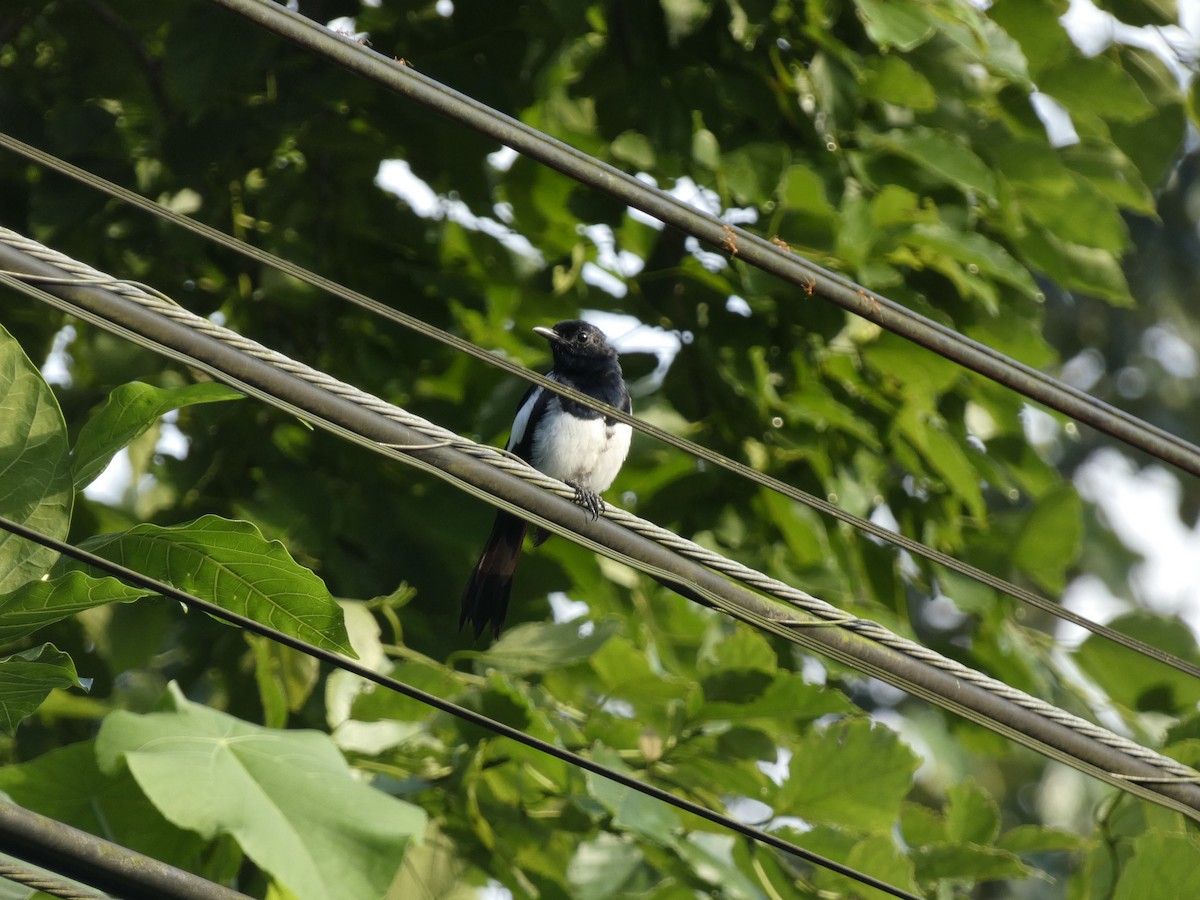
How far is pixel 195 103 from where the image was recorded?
11.2 feet

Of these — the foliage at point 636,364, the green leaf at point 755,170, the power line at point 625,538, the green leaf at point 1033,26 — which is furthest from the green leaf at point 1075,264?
the power line at point 625,538

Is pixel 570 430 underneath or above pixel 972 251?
underneath

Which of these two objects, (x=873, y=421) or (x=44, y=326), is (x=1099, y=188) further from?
(x=44, y=326)

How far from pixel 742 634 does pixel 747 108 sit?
1410 mm

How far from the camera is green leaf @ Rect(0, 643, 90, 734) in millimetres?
1993

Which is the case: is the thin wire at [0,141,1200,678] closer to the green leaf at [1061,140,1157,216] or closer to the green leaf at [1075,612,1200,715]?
the green leaf at [1075,612,1200,715]

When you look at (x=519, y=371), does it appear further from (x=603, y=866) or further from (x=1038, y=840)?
(x=1038, y=840)

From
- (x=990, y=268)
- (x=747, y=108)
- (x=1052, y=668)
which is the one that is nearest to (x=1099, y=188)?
(x=990, y=268)

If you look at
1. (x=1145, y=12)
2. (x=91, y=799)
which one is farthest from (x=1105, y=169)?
(x=91, y=799)

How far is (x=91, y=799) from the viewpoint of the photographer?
206cm

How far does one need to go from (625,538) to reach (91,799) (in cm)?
93

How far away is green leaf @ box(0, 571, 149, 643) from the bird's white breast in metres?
2.42

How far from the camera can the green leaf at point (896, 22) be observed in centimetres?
326

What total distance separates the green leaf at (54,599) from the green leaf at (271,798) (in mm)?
252
